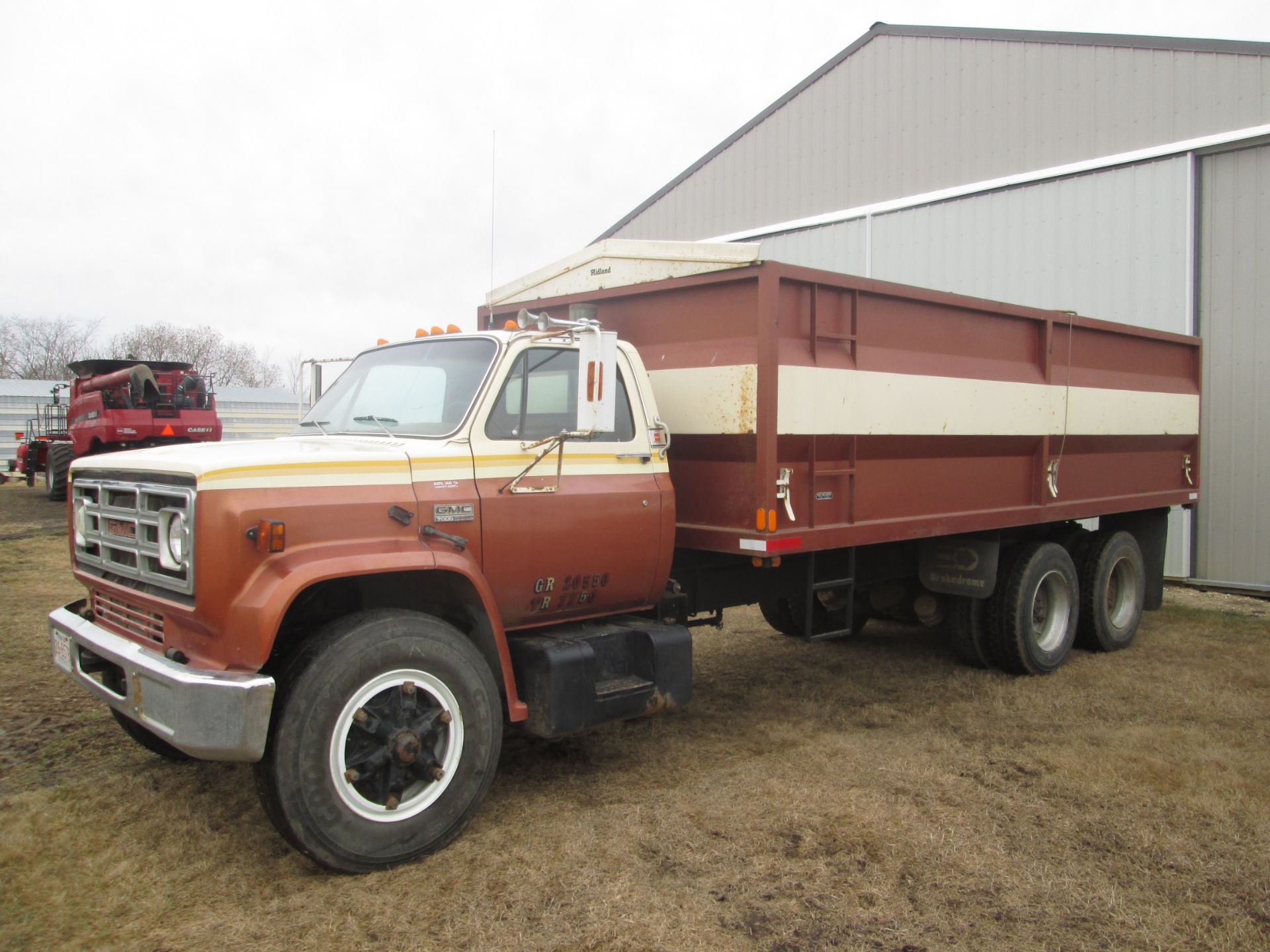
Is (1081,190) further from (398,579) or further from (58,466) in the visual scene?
(58,466)

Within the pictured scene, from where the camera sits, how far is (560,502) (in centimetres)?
453

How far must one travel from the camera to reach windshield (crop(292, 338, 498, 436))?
14.8 feet

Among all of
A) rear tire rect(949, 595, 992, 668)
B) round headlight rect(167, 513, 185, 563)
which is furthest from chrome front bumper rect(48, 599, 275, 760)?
rear tire rect(949, 595, 992, 668)

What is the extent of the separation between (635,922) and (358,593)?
1.80m

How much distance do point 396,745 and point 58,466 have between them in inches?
751

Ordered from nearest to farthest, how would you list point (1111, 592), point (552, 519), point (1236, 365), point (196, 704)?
point (196, 704) → point (552, 519) → point (1111, 592) → point (1236, 365)

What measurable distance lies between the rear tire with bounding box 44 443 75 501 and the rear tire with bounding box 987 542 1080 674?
18.3 metres

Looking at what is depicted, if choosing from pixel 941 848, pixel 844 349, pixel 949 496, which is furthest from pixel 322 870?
pixel 949 496

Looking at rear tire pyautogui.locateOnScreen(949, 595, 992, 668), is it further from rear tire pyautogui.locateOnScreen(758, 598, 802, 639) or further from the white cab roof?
the white cab roof

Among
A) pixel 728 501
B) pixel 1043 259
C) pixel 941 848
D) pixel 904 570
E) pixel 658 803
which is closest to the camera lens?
pixel 941 848

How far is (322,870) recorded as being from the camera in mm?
3830

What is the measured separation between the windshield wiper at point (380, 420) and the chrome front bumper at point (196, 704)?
1.40m

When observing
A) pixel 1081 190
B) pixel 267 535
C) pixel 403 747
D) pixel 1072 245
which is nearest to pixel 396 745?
pixel 403 747

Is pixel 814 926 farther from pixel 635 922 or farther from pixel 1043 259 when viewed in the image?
pixel 1043 259
